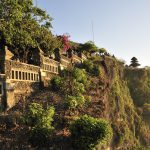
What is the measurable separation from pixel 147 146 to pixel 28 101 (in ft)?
114

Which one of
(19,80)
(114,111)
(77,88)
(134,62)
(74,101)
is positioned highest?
(134,62)

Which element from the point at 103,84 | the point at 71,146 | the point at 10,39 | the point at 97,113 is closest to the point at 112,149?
the point at 97,113

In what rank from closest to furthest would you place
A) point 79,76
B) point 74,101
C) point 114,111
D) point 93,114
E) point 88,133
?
point 88,133 → point 74,101 → point 93,114 → point 79,76 → point 114,111

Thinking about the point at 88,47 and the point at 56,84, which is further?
the point at 88,47

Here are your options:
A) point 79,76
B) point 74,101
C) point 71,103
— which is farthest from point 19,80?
point 79,76

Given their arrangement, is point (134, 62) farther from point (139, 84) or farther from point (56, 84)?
point (56, 84)

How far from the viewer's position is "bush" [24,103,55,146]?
2662 centimetres

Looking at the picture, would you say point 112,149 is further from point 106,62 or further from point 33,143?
point 106,62

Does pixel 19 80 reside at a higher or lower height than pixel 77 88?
higher

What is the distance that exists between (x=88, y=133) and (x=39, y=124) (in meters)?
4.38

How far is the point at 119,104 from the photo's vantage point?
5775 cm

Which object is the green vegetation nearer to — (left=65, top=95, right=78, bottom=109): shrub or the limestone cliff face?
the limestone cliff face

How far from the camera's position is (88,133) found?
26922 millimetres

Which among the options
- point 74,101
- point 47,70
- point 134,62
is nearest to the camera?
point 74,101
